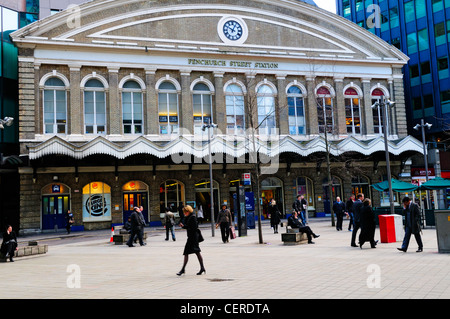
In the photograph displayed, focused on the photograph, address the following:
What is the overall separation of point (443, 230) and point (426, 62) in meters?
38.7

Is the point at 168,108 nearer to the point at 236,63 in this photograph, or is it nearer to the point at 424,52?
the point at 236,63

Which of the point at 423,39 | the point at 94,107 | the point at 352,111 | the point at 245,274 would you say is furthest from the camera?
the point at 423,39

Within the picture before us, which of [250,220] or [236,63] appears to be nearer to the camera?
[250,220]

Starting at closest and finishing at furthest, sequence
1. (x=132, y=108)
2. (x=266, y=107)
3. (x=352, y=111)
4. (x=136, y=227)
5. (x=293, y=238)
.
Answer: (x=293, y=238) < (x=136, y=227) < (x=132, y=108) < (x=266, y=107) < (x=352, y=111)

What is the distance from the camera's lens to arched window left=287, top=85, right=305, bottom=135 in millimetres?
38281

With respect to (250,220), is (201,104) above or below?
above

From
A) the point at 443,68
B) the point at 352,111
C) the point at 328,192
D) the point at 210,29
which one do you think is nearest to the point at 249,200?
the point at 328,192

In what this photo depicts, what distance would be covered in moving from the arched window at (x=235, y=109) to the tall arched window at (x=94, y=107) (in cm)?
972

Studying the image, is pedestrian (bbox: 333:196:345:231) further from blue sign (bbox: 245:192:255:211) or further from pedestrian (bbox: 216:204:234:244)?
pedestrian (bbox: 216:204:234:244)

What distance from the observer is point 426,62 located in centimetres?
4731

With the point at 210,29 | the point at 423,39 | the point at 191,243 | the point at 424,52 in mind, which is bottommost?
the point at 191,243

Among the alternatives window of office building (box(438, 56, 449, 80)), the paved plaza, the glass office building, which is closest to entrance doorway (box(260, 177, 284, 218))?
the glass office building

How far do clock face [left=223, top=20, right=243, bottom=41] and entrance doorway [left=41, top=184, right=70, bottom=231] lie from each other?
57.4ft

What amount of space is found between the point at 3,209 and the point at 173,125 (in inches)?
543
